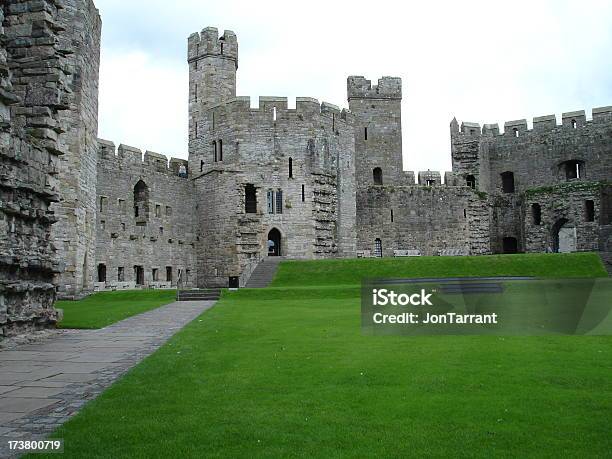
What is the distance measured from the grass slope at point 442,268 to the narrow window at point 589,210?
1111cm

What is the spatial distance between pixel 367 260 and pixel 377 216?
37.4ft

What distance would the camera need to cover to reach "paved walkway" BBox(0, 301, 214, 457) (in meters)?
6.71

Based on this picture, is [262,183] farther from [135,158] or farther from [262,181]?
[135,158]

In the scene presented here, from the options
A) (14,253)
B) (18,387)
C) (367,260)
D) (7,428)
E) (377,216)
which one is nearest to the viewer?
(7,428)

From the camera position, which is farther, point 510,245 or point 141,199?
point 510,245

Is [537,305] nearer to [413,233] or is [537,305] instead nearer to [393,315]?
[393,315]

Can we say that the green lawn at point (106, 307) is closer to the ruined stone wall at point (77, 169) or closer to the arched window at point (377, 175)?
the ruined stone wall at point (77, 169)

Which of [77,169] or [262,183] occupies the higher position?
[262,183]

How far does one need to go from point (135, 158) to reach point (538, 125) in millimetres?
28952

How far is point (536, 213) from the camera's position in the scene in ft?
153

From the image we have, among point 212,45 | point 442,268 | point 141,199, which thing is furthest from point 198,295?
point 212,45

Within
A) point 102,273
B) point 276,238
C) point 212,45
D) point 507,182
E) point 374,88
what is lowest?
point 102,273

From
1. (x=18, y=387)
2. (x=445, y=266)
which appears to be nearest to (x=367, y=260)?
(x=445, y=266)

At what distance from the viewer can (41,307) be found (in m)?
15.9
